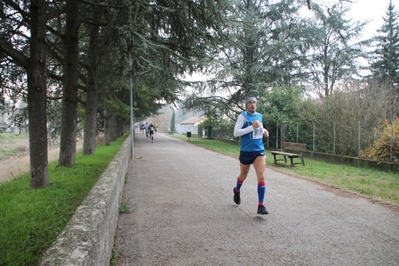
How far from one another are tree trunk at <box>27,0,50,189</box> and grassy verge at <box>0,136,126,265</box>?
1.32ft

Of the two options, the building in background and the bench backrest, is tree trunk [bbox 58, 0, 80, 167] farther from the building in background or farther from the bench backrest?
the building in background

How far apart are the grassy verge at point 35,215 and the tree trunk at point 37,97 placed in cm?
40

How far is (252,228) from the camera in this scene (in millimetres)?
4367

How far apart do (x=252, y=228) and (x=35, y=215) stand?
297 centimetres

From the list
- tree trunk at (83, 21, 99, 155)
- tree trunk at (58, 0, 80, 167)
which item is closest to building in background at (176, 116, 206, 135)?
tree trunk at (83, 21, 99, 155)

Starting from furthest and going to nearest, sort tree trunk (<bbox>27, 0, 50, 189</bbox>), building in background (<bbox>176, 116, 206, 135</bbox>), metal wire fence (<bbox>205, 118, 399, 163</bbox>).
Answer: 1. building in background (<bbox>176, 116, 206, 135</bbox>)
2. metal wire fence (<bbox>205, 118, 399, 163</bbox>)
3. tree trunk (<bbox>27, 0, 50, 189</bbox>)

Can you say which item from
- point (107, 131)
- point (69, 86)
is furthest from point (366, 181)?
point (107, 131)

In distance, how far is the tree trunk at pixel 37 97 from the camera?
569cm

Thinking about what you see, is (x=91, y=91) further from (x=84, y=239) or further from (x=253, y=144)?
(x=84, y=239)

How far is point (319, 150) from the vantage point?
15.7 meters

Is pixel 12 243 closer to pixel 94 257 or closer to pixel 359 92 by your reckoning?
pixel 94 257

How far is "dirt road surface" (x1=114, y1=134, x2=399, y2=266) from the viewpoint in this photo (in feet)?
11.3

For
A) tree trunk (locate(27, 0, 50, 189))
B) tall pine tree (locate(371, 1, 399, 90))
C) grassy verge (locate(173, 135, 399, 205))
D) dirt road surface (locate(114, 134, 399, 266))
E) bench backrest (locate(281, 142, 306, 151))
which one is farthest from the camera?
tall pine tree (locate(371, 1, 399, 90))

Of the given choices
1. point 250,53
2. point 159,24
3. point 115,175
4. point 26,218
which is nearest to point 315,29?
point 250,53
